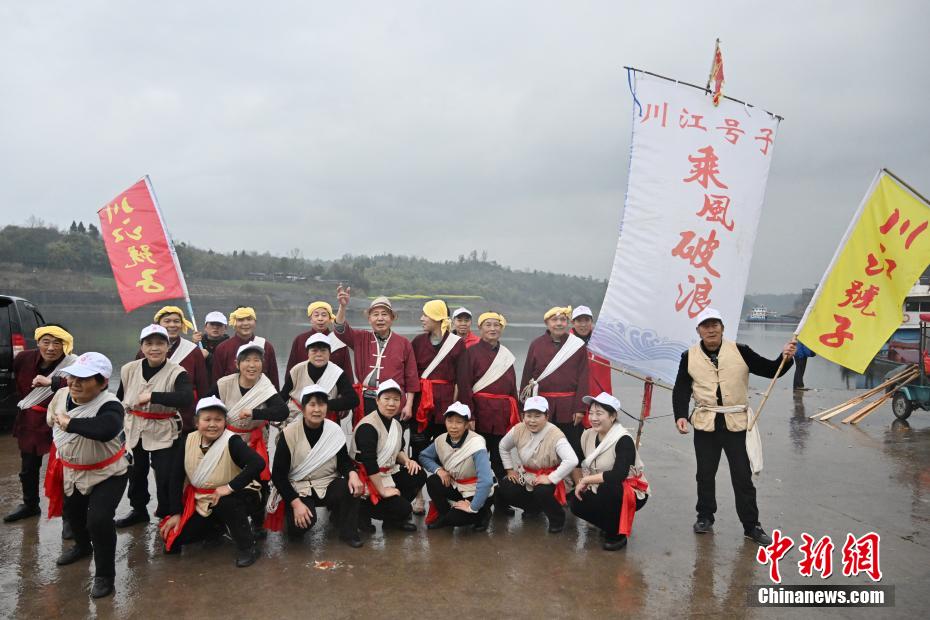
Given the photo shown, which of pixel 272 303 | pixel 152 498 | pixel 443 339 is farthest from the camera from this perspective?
pixel 272 303

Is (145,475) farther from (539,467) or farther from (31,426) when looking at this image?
(539,467)

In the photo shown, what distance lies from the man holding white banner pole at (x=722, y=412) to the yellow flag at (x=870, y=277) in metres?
0.51

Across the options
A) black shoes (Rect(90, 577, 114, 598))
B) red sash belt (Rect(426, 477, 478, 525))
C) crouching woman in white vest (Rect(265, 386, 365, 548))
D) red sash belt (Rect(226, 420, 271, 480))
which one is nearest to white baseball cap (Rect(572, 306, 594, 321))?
red sash belt (Rect(426, 477, 478, 525))

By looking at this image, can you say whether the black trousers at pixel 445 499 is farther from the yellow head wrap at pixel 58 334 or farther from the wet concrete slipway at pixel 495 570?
the yellow head wrap at pixel 58 334

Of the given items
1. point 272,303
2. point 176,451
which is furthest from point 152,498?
point 272,303

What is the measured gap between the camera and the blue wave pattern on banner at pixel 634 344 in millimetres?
4977

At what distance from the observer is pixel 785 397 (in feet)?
36.7

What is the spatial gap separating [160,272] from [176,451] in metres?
2.65

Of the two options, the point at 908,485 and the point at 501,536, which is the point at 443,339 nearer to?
the point at 501,536

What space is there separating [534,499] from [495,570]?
89cm

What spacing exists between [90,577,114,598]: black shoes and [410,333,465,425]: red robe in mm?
2520

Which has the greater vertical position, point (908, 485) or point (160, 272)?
point (160, 272)

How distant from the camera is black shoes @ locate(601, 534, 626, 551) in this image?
13.0 feet

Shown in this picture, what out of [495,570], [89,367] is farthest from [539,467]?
[89,367]
